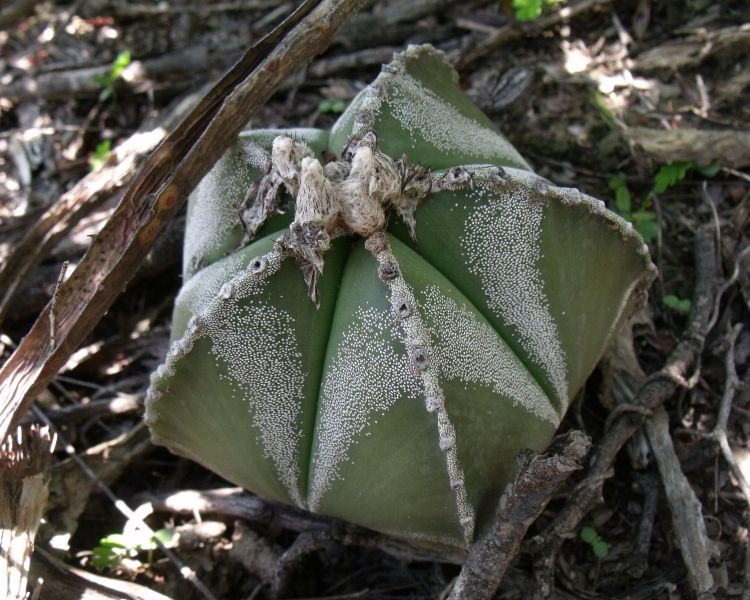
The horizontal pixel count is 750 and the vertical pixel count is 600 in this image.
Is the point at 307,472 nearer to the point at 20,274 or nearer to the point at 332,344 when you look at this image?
the point at 332,344

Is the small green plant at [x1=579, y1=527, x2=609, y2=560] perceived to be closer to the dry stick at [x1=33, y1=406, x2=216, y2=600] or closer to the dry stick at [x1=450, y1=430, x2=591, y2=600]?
the dry stick at [x1=450, y1=430, x2=591, y2=600]

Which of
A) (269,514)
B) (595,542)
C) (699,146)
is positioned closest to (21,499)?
(269,514)

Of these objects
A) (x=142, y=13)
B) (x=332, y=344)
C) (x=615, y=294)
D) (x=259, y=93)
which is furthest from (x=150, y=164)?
(x=142, y=13)

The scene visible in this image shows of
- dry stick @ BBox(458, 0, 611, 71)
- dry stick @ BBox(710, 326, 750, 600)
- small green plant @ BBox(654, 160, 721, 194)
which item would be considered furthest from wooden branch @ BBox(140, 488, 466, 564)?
dry stick @ BBox(458, 0, 611, 71)

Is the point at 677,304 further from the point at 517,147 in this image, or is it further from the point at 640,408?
the point at 517,147

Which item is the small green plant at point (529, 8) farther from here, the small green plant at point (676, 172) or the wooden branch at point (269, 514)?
the wooden branch at point (269, 514)

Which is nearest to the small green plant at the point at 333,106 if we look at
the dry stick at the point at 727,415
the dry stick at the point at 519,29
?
the dry stick at the point at 519,29
